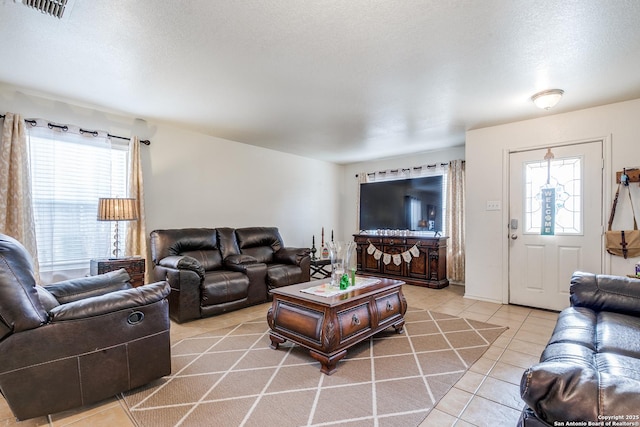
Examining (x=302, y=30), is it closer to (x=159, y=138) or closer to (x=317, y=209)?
(x=159, y=138)

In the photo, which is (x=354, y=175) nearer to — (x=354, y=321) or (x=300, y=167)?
(x=300, y=167)

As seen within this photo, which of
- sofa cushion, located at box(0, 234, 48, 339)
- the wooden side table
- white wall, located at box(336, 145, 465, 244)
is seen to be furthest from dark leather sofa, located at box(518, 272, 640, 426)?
white wall, located at box(336, 145, 465, 244)

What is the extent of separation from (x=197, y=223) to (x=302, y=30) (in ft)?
10.6

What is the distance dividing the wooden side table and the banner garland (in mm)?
3609

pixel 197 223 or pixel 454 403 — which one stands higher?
pixel 197 223

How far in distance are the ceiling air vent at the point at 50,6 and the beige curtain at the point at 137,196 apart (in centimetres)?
204

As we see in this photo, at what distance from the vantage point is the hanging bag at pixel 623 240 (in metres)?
3.09

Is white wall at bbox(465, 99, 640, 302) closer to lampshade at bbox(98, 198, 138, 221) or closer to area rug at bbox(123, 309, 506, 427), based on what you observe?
area rug at bbox(123, 309, 506, 427)

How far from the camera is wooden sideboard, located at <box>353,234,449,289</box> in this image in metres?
4.81

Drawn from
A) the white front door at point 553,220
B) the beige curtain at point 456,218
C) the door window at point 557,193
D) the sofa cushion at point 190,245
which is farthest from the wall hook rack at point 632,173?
the sofa cushion at point 190,245

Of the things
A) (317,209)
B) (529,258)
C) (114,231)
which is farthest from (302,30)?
(317,209)

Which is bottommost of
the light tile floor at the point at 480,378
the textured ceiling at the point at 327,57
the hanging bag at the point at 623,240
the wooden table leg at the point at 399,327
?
the light tile floor at the point at 480,378

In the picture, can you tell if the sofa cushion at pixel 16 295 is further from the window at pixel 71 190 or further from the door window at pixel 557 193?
the door window at pixel 557 193

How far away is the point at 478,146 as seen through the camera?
4.13 m
